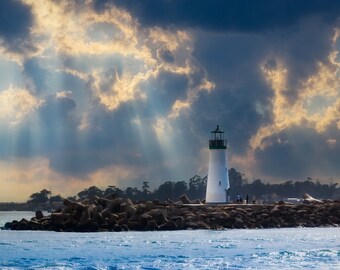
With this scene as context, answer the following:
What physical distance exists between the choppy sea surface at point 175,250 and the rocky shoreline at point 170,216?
1.92 meters

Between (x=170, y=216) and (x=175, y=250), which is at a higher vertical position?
(x=170, y=216)

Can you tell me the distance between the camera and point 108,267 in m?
40.9

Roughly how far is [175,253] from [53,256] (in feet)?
22.9

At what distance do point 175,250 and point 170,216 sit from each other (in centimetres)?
1635

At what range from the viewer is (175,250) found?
49156 millimetres

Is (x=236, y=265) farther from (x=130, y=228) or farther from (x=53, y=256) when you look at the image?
(x=130, y=228)

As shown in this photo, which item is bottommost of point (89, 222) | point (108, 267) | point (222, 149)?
point (108, 267)

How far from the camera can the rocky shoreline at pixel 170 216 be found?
63.0 metres

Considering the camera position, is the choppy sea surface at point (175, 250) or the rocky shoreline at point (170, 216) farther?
the rocky shoreline at point (170, 216)

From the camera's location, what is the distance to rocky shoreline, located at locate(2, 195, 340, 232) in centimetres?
6297

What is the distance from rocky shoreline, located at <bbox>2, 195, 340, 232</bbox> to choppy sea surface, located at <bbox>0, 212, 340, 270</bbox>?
192 cm

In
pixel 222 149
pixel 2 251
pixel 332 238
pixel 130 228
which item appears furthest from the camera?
pixel 222 149

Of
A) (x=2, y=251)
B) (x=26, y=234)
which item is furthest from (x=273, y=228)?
(x=2, y=251)

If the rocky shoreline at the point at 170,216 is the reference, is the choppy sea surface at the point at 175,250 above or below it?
below
